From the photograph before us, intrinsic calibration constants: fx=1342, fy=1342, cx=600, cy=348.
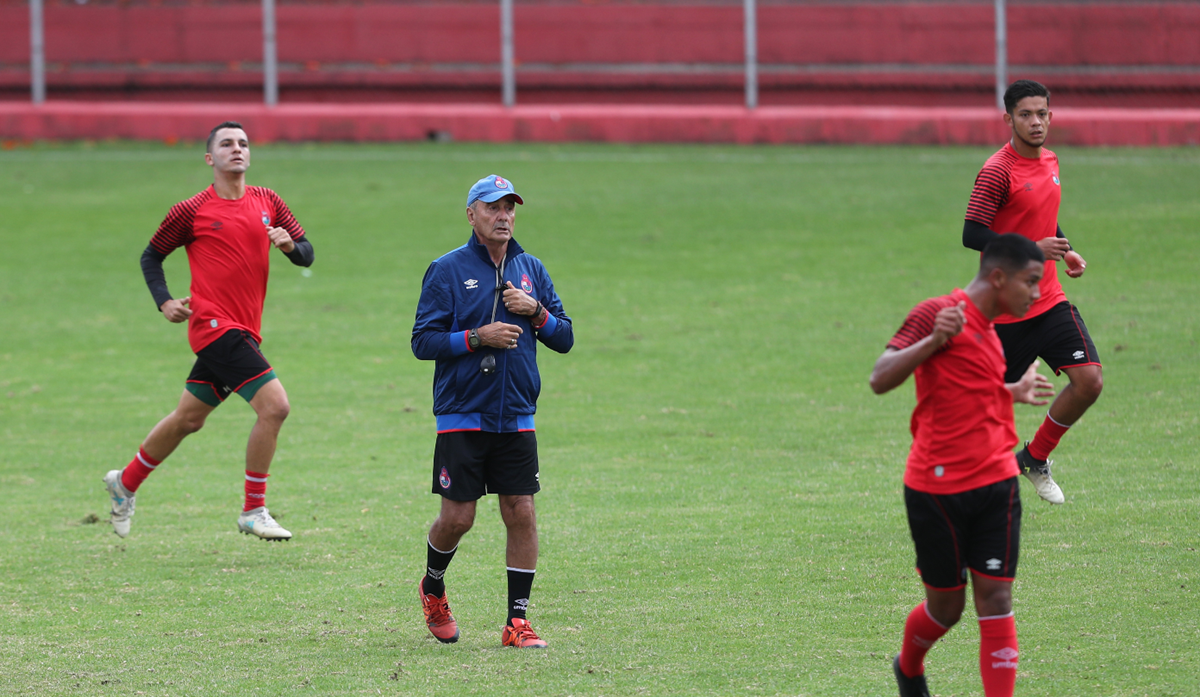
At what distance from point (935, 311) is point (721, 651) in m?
2.16

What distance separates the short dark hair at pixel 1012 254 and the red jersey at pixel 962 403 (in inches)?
7.1

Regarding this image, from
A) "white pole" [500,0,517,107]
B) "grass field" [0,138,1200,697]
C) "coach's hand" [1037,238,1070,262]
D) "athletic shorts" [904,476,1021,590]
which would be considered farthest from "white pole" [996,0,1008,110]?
"athletic shorts" [904,476,1021,590]

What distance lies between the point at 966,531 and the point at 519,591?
2.38m

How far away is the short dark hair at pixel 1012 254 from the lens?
507cm

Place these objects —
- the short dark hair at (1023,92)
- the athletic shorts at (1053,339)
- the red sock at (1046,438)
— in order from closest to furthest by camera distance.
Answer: the short dark hair at (1023,92) → the athletic shorts at (1053,339) → the red sock at (1046,438)

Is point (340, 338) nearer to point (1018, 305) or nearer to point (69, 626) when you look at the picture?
point (69, 626)

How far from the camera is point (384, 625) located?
7.06 meters

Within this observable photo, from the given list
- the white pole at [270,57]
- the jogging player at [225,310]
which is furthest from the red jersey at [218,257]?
the white pole at [270,57]

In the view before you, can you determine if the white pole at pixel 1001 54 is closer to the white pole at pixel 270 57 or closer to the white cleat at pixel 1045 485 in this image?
the white pole at pixel 270 57

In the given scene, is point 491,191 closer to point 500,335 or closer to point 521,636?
point 500,335

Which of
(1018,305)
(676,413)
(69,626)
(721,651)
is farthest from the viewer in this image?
(676,413)

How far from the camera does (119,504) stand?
29.1 ft

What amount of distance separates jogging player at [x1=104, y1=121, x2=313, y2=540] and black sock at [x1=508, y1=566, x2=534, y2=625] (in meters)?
2.28

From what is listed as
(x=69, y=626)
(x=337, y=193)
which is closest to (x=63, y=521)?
(x=69, y=626)
